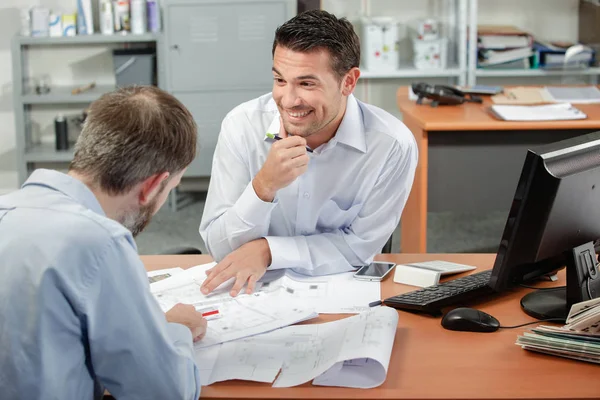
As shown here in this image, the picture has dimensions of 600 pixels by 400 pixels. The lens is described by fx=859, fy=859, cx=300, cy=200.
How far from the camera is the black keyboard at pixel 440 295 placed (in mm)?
1820

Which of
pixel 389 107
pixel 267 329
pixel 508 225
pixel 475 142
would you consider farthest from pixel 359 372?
pixel 389 107

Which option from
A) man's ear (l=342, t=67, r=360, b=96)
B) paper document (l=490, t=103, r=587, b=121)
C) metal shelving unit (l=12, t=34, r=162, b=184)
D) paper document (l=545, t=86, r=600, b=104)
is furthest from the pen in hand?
metal shelving unit (l=12, t=34, r=162, b=184)

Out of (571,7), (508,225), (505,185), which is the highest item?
(571,7)

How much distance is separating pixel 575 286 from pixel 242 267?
0.74m

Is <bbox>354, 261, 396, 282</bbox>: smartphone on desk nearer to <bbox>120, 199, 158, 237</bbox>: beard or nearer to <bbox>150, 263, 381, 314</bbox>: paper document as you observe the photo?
<bbox>150, 263, 381, 314</bbox>: paper document

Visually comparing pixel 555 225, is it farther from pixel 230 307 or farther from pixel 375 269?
pixel 230 307

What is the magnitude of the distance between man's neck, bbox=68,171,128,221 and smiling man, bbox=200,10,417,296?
56cm

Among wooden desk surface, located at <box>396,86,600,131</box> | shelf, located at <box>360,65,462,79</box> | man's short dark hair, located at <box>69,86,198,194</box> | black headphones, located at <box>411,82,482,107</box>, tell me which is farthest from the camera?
shelf, located at <box>360,65,462,79</box>

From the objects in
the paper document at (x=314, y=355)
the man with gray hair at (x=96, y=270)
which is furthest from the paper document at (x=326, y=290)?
the man with gray hair at (x=96, y=270)

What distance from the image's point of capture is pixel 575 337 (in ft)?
5.25

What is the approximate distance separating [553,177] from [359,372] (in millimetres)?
525

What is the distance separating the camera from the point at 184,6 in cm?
471

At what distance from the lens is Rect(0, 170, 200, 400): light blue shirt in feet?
4.24

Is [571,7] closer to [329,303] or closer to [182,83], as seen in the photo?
[182,83]
